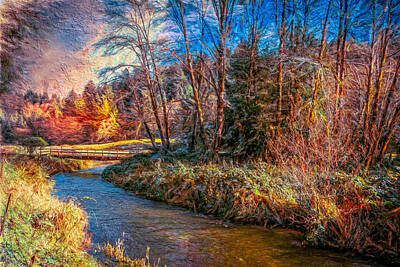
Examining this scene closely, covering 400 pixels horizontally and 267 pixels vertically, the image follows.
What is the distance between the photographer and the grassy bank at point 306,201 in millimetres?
3791

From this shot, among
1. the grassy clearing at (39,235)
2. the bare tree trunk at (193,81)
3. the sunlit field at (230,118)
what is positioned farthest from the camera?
the bare tree trunk at (193,81)

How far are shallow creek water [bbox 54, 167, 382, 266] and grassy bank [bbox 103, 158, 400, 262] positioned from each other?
11.9 inches

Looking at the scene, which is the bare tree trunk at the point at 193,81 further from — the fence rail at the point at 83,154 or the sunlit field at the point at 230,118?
the fence rail at the point at 83,154

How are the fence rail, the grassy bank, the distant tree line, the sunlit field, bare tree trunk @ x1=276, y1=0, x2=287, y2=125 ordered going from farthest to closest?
the fence rail
bare tree trunk @ x1=276, y1=0, x2=287, y2=125
the distant tree line
the grassy bank
the sunlit field

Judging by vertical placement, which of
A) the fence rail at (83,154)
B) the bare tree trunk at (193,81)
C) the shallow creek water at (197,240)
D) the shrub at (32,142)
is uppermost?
the bare tree trunk at (193,81)

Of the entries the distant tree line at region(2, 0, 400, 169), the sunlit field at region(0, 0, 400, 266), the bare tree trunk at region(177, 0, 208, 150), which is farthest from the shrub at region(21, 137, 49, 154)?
the bare tree trunk at region(177, 0, 208, 150)

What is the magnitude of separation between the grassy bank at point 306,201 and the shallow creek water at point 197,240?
0.30 metres

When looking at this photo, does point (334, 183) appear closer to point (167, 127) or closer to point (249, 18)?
point (249, 18)

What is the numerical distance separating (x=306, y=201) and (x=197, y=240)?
2120mm

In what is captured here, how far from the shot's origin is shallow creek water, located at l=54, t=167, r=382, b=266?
3677 millimetres

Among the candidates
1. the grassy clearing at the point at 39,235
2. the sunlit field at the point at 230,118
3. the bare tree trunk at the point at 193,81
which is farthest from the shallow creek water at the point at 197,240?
the bare tree trunk at the point at 193,81

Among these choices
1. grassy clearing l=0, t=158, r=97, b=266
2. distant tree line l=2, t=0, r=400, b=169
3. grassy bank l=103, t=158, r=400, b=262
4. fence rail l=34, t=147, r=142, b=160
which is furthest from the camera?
fence rail l=34, t=147, r=142, b=160

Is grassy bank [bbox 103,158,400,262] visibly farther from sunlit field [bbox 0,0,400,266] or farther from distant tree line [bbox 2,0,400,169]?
distant tree line [bbox 2,0,400,169]

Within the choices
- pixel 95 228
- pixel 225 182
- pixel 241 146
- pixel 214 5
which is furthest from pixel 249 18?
pixel 95 228
